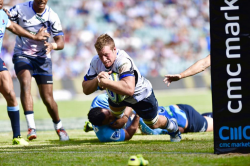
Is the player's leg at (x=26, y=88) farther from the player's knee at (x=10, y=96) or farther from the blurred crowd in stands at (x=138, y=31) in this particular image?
the blurred crowd in stands at (x=138, y=31)

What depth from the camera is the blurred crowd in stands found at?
24.2 metres

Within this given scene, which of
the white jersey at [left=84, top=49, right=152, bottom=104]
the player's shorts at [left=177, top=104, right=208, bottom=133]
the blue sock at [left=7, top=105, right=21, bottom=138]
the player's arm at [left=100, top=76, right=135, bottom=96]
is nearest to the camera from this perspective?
the player's arm at [left=100, top=76, right=135, bottom=96]

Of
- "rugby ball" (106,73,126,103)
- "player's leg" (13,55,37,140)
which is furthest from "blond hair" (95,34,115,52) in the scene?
"player's leg" (13,55,37,140)

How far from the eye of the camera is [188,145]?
529cm

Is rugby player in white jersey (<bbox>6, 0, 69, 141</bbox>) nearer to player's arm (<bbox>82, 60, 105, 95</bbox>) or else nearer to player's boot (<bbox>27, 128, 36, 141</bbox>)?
player's boot (<bbox>27, 128, 36, 141</bbox>)

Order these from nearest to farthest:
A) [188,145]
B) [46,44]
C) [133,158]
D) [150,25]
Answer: [133,158] < [188,145] < [46,44] < [150,25]

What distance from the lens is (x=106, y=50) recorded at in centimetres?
491

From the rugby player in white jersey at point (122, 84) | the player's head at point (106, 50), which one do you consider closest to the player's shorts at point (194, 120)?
the rugby player in white jersey at point (122, 84)

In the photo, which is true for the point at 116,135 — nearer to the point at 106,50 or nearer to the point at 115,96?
the point at 115,96

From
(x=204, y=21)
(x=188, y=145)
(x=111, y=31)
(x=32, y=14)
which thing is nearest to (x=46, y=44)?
(x=32, y=14)

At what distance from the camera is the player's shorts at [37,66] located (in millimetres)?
7045

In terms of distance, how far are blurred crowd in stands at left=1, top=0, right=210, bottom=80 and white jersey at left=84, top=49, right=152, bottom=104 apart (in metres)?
17.6

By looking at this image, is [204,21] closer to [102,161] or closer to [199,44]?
[199,44]

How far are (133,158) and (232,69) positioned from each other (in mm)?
1398
